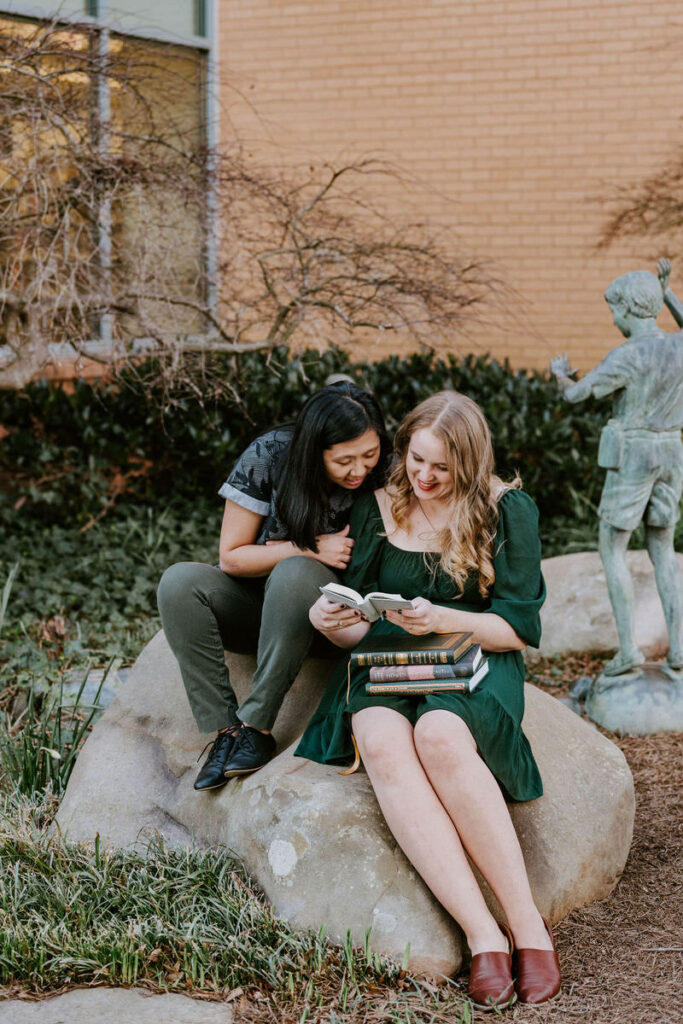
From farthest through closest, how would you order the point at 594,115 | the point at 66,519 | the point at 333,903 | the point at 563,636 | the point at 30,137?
the point at 594,115, the point at 66,519, the point at 563,636, the point at 30,137, the point at 333,903

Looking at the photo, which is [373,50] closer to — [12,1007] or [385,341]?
[385,341]

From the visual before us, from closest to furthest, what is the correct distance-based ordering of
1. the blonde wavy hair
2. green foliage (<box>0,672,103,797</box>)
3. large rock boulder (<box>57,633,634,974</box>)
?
large rock boulder (<box>57,633,634,974</box>) < the blonde wavy hair < green foliage (<box>0,672,103,797</box>)

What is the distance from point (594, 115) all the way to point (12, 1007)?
7.64 metres

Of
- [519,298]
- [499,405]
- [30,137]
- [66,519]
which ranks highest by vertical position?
[30,137]

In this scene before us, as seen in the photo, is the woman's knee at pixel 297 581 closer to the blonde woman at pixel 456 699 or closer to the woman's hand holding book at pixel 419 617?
the blonde woman at pixel 456 699

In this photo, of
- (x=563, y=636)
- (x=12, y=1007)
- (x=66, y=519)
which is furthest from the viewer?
(x=66, y=519)

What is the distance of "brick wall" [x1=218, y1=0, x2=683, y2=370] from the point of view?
8.41 meters

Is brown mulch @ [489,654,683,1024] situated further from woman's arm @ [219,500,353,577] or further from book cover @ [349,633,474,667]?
woman's arm @ [219,500,353,577]

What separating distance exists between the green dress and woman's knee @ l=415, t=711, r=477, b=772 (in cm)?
7

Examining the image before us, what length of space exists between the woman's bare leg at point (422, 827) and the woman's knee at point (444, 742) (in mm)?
54

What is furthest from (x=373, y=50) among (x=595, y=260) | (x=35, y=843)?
(x=35, y=843)

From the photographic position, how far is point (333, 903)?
3.03m

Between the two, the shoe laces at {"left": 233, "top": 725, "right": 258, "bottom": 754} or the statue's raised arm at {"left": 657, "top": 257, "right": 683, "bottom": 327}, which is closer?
the shoe laces at {"left": 233, "top": 725, "right": 258, "bottom": 754}

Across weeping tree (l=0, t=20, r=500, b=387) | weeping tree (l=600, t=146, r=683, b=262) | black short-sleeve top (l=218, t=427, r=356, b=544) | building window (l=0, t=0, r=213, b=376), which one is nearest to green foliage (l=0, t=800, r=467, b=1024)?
black short-sleeve top (l=218, t=427, r=356, b=544)
